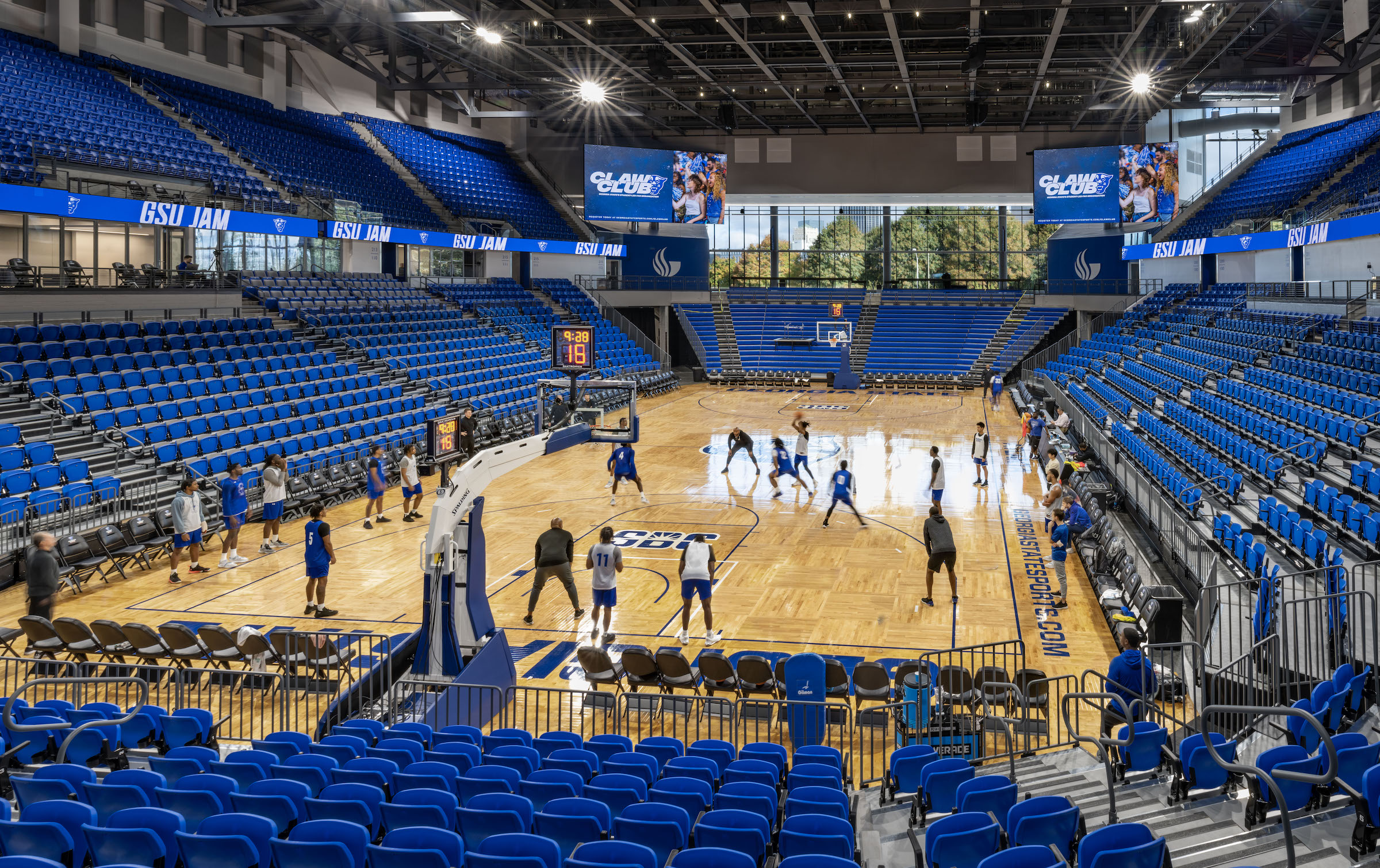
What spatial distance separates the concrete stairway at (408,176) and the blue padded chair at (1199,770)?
3747cm

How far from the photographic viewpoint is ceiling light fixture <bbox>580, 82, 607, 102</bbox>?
36.7m

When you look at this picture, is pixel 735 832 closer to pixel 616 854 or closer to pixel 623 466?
pixel 616 854

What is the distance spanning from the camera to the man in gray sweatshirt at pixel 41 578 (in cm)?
1205

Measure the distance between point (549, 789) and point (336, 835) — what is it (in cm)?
143

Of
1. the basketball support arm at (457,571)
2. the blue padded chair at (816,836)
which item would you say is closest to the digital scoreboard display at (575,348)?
the basketball support arm at (457,571)

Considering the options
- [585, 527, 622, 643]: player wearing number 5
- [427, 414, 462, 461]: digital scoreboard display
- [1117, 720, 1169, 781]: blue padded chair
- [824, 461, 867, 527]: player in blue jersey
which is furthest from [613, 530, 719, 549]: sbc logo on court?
[1117, 720, 1169, 781]: blue padded chair

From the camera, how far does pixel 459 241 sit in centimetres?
3862

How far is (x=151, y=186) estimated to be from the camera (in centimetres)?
2514

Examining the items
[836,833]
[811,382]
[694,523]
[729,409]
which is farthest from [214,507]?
[811,382]

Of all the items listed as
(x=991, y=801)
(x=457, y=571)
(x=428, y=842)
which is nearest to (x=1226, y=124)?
(x=457, y=571)

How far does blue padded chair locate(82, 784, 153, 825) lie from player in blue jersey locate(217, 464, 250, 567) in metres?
10.6

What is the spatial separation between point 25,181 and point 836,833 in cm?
2233

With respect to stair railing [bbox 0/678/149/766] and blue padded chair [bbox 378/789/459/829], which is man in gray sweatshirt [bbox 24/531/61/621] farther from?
blue padded chair [bbox 378/789/459/829]

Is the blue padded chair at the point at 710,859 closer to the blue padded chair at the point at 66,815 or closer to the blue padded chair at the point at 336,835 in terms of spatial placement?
the blue padded chair at the point at 336,835
